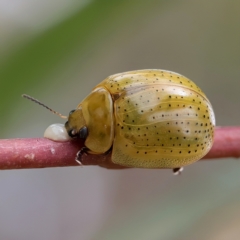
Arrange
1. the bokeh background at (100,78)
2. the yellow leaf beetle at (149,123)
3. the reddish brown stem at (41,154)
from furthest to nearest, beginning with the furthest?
the bokeh background at (100,78)
the yellow leaf beetle at (149,123)
the reddish brown stem at (41,154)

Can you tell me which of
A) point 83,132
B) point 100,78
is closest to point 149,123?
point 83,132

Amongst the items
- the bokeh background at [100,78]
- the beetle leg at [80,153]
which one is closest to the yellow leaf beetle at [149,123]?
the beetle leg at [80,153]

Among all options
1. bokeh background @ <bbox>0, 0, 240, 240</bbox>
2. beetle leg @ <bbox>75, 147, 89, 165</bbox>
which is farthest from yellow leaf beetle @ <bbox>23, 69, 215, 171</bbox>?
bokeh background @ <bbox>0, 0, 240, 240</bbox>

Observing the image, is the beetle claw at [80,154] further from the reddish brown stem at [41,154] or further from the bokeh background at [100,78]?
the bokeh background at [100,78]

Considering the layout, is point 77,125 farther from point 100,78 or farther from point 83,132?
point 100,78

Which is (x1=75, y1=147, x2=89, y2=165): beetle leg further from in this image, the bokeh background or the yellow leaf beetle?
the bokeh background
